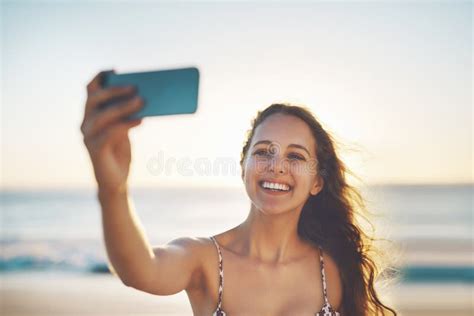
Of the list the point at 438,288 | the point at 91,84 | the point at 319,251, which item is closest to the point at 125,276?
the point at 91,84

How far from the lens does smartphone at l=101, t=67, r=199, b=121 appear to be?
1757 millimetres

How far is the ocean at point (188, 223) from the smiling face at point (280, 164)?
0.79m

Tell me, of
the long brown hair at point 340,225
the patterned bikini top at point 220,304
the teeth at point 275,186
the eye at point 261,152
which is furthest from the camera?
the long brown hair at point 340,225

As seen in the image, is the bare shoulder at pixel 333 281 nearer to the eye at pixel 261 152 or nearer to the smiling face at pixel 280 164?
the smiling face at pixel 280 164

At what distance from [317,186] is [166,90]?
7.79ft

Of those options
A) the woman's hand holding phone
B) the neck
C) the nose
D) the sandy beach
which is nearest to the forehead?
the nose

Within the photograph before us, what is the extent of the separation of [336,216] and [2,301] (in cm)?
691

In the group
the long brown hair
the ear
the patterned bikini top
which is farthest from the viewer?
the ear

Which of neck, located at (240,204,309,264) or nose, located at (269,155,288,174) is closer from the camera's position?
nose, located at (269,155,288,174)

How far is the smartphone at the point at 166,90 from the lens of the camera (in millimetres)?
1757

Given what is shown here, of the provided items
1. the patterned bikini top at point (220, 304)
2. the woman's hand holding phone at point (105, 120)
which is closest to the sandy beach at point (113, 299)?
the patterned bikini top at point (220, 304)

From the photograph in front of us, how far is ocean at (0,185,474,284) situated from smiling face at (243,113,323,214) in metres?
0.79

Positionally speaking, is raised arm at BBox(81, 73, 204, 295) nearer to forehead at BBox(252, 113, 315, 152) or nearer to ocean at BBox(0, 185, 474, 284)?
forehead at BBox(252, 113, 315, 152)

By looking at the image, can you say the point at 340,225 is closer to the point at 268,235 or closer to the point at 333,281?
the point at 333,281
